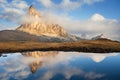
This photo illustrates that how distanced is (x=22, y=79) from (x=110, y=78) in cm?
1426

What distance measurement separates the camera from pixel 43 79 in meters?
38.2

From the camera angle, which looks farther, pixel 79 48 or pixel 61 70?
pixel 79 48

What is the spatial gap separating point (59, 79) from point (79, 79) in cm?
321

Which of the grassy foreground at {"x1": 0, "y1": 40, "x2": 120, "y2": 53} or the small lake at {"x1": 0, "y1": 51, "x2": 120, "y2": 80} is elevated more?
the grassy foreground at {"x1": 0, "y1": 40, "x2": 120, "y2": 53}

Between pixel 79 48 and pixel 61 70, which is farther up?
pixel 79 48

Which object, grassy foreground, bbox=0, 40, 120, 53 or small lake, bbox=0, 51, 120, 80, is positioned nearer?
small lake, bbox=0, 51, 120, 80

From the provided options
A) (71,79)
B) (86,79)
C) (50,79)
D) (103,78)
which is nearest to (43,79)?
(50,79)

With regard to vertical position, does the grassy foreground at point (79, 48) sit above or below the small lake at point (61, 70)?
above

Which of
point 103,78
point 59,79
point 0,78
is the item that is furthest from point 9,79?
point 103,78

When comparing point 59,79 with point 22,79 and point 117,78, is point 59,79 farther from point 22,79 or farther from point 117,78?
point 117,78

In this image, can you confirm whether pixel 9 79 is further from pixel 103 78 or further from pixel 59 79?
pixel 103 78

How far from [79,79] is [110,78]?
5.14 metres

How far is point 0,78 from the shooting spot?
39781mm

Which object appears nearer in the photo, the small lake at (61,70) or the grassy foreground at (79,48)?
the small lake at (61,70)
